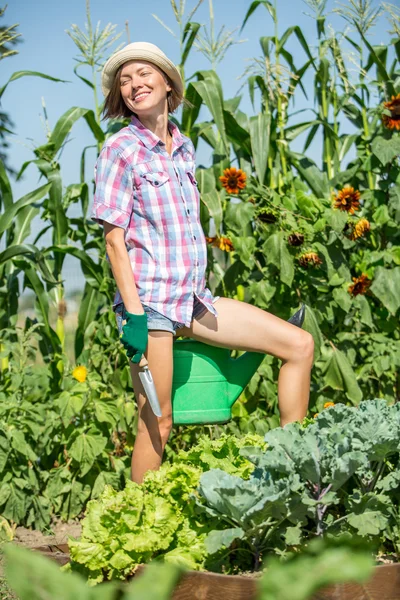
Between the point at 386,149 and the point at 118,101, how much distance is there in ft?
5.56

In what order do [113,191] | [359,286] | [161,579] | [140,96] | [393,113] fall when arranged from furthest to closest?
[393,113]
[359,286]
[140,96]
[113,191]
[161,579]

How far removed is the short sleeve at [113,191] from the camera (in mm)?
2592

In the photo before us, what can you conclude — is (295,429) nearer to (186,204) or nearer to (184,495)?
(184,495)

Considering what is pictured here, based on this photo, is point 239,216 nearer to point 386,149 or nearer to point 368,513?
point 386,149

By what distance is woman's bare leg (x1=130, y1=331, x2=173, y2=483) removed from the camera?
8.48ft

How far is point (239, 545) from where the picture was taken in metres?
1.95

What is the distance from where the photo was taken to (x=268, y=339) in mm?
2684

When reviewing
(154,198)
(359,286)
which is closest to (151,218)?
(154,198)

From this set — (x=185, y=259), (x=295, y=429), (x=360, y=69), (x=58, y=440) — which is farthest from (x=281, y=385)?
(x=360, y=69)

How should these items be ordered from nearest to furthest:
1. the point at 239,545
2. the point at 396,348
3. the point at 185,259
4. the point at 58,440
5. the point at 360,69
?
the point at 239,545, the point at 185,259, the point at 58,440, the point at 396,348, the point at 360,69

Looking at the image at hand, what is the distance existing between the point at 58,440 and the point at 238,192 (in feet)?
4.79

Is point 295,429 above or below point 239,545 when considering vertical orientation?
above

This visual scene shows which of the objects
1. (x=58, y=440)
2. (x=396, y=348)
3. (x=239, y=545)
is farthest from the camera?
(x=396, y=348)

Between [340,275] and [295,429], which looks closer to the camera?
[295,429]
